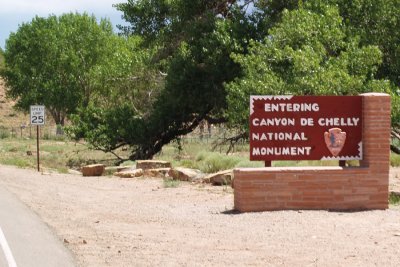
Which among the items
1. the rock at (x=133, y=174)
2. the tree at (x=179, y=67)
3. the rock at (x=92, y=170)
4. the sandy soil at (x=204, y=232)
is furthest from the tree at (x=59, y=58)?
the sandy soil at (x=204, y=232)

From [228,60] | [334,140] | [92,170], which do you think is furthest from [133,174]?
[334,140]

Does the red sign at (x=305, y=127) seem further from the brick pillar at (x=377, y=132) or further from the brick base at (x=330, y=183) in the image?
the brick base at (x=330, y=183)

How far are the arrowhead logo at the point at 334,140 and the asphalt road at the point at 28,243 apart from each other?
5.76 m

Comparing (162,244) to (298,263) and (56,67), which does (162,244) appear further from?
(56,67)

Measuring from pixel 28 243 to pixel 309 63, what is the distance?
420 inches

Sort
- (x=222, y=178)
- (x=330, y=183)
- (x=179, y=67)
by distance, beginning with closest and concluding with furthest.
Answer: (x=330, y=183) → (x=222, y=178) → (x=179, y=67)

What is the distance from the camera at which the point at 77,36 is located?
239 feet

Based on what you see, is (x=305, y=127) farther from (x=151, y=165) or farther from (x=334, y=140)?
(x=151, y=165)

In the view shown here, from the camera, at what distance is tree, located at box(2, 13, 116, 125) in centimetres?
7112

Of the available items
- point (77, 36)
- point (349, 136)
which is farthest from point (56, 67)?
point (349, 136)

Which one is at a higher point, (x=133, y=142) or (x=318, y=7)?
(x=318, y=7)

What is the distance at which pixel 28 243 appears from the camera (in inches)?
444

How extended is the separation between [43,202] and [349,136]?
7.05m

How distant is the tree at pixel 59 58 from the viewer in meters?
71.1
